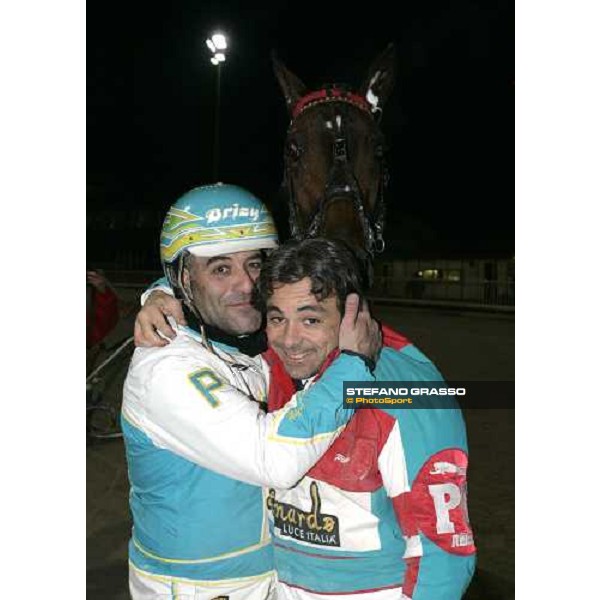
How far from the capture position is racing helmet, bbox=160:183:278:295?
2.28 m

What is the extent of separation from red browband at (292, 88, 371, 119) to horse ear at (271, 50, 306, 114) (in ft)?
0.68

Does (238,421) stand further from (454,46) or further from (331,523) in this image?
(454,46)

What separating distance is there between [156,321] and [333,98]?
1551 millimetres

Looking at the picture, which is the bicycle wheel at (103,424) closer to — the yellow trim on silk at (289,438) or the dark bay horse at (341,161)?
the dark bay horse at (341,161)

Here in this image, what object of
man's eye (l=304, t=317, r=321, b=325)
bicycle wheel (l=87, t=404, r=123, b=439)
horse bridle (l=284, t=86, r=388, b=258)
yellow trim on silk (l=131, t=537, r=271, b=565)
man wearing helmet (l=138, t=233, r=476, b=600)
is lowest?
bicycle wheel (l=87, t=404, r=123, b=439)

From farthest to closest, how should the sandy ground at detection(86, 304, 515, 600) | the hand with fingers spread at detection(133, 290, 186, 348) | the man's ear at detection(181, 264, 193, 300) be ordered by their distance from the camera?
the sandy ground at detection(86, 304, 515, 600) → the man's ear at detection(181, 264, 193, 300) → the hand with fingers spread at detection(133, 290, 186, 348)

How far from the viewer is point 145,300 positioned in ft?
8.00

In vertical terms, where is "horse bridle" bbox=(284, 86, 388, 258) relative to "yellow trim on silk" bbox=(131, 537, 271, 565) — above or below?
above

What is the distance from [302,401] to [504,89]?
1658 millimetres

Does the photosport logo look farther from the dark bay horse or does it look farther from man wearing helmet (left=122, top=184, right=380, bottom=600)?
the dark bay horse

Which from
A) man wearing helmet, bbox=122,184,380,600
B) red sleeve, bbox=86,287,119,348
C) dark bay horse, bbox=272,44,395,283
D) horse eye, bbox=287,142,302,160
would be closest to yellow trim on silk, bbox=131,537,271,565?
man wearing helmet, bbox=122,184,380,600

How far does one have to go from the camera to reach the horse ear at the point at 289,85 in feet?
11.1

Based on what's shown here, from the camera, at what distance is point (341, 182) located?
296 centimetres
